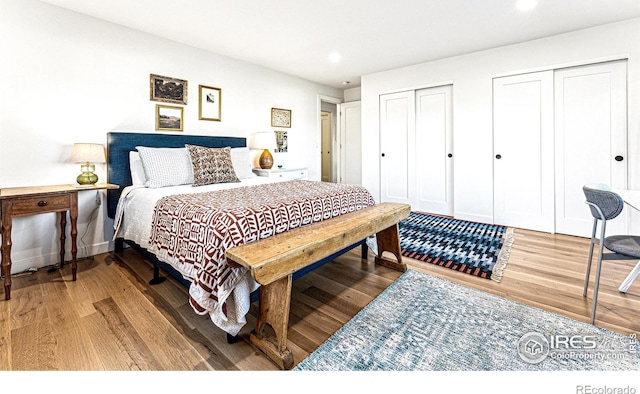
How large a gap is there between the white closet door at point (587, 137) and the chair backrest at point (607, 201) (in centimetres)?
219

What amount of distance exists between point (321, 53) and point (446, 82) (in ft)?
6.17

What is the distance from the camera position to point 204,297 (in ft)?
4.99

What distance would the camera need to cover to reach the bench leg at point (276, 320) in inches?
55.1

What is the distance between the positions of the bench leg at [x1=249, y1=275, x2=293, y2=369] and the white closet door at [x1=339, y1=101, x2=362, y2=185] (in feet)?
15.8

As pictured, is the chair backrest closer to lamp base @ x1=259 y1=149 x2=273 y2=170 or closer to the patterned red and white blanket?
the patterned red and white blanket

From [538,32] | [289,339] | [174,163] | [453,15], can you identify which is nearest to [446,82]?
[538,32]

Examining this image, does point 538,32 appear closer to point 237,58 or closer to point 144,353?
point 237,58

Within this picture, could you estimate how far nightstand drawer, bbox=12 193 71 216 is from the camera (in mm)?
2076

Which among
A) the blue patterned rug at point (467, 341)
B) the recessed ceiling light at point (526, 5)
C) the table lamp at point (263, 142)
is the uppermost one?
the recessed ceiling light at point (526, 5)

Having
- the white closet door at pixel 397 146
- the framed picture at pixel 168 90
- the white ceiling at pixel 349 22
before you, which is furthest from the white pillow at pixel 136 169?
the white closet door at pixel 397 146

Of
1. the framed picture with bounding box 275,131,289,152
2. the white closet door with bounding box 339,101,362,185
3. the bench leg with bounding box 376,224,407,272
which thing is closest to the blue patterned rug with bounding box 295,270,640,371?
the bench leg with bounding box 376,224,407,272

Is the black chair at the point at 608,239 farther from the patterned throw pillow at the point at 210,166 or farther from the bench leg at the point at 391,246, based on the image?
the patterned throw pillow at the point at 210,166

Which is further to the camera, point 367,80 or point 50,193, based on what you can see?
point 367,80

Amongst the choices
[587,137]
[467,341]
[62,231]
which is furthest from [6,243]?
[587,137]
